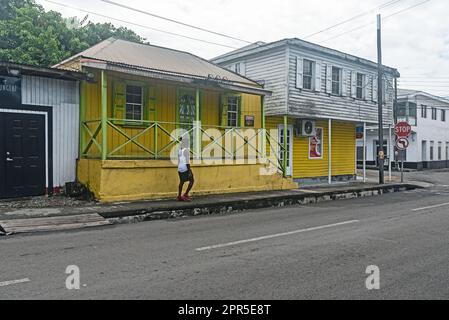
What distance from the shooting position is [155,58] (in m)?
14.8

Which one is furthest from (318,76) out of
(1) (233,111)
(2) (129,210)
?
(2) (129,210)

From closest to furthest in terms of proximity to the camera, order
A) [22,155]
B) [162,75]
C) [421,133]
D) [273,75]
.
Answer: [22,155], [162,75], [273,75], [421,133]

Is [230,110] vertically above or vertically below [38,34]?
below

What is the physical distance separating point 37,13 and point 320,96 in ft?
54.0

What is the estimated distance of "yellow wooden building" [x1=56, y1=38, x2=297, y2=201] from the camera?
1177cm

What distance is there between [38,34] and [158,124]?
43.7ft

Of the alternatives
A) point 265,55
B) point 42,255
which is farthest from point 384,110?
point 42,255

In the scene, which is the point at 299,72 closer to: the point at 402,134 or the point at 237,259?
the point at 402,134

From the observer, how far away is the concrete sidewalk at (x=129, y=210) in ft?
28.6

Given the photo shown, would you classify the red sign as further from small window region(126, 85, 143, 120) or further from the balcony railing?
small window region(126, 85, 143, 120)

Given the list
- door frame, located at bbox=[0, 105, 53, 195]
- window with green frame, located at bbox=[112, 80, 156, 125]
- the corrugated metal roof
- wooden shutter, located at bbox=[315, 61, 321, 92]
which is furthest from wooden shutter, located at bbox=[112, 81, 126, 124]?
wooden shutter, located at bbox=[315, 61, 321, 92]

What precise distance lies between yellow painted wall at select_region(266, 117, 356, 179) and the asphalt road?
379 inches
